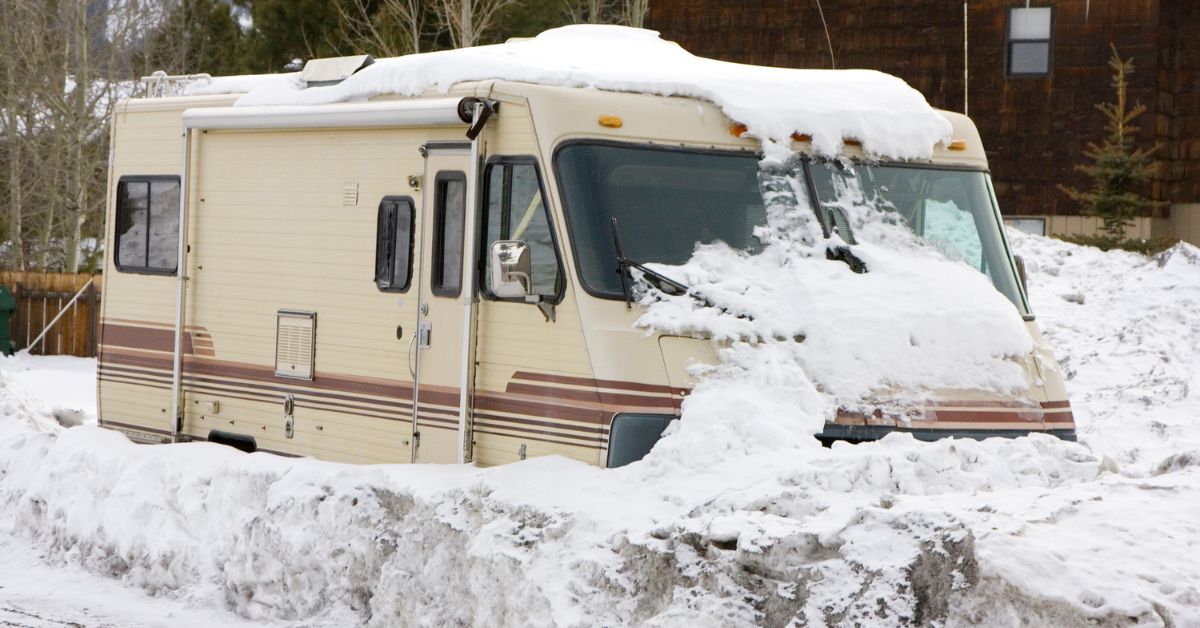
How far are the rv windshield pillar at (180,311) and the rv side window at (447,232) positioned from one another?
8.34 ft

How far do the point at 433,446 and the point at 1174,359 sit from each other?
31.3 ft

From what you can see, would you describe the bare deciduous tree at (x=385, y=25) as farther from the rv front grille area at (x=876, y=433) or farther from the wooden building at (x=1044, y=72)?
the rv front grille area at (x=876, y=433)

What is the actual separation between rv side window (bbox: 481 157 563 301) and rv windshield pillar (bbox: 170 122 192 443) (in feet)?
9.88

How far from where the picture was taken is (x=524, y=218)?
8609 millimetres

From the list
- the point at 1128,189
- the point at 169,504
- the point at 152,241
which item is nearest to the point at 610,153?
the point at 169,504

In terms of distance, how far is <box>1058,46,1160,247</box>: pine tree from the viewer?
894 inches

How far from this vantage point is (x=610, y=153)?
8414 millimetres

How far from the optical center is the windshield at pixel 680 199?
8.27m

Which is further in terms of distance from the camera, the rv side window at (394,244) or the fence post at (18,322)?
the fence post at (18,322)

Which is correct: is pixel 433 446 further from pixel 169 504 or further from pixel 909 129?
pixel 909 129

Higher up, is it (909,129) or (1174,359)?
(909,129)

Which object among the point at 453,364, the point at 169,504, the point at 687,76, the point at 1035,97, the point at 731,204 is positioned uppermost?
the point at 1035,97

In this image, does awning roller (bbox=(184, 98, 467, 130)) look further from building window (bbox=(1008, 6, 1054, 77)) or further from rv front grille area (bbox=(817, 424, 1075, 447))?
→ building window (bbox=(1008, 6, 1054, 77))

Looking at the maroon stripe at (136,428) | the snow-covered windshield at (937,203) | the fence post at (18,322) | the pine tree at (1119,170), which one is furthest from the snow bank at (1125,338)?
the fence post at (18,322)
